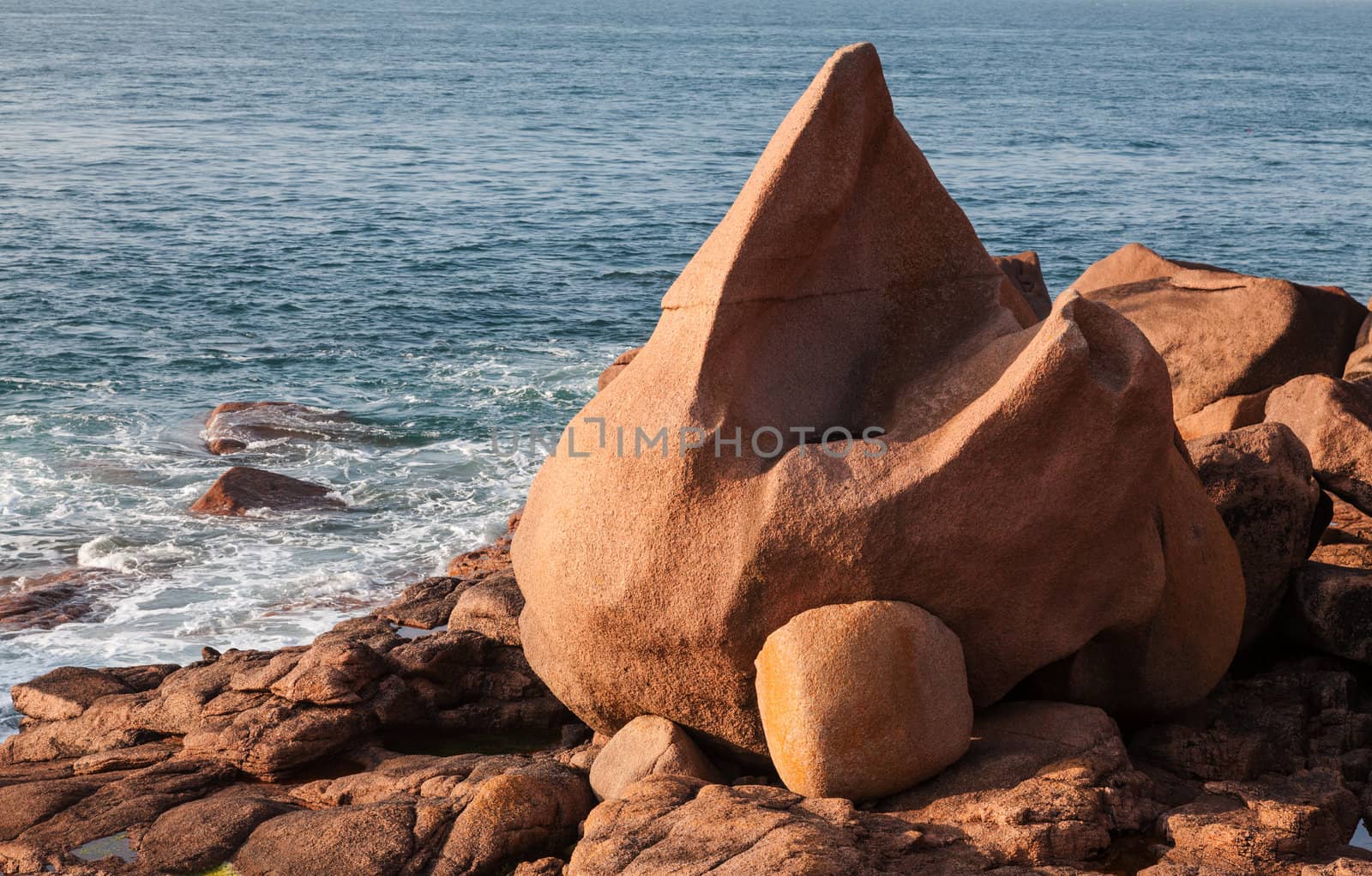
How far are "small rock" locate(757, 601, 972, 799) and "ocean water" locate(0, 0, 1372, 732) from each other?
7558mm

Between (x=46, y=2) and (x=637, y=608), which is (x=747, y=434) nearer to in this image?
(x=637, y=608)

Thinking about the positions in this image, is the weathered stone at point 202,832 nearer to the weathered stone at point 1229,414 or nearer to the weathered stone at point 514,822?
the weathered stone at point 514,822

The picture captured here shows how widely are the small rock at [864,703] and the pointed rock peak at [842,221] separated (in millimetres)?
2067

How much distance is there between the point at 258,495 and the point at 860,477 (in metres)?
11.7

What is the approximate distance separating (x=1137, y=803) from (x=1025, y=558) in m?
1.39

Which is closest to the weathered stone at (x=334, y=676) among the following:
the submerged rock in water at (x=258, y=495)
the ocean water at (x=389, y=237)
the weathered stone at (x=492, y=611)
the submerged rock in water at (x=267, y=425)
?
the weathered stone at (x=492, y=611)

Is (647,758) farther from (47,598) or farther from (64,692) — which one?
(47,598)

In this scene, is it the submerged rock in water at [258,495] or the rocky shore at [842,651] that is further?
the submerged rock in water at [258,495]

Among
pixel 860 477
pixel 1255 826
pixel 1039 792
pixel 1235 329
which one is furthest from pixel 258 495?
pixel 1255 826

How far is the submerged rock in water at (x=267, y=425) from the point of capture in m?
20.3

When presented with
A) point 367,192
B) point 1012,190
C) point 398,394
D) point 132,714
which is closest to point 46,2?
point 367,192

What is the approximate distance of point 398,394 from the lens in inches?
907

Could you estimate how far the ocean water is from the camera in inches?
655

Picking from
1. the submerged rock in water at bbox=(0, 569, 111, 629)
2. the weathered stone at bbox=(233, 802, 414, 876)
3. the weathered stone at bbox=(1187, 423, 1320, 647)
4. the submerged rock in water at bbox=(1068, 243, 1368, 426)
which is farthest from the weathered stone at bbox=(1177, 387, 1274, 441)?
the submerged rock in water at bbox=(0, 569, 111, 629)
